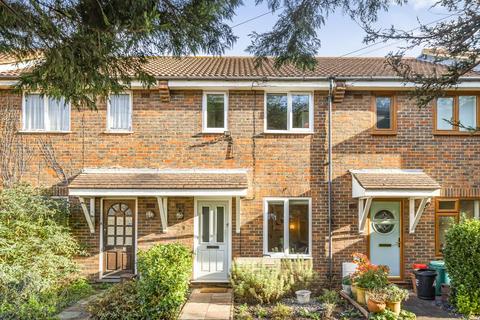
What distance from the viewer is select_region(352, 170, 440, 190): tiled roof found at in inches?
403

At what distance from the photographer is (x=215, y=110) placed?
11633 millimetres

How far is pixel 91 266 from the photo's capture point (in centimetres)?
1133

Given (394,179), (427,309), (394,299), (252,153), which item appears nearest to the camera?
(394,299)

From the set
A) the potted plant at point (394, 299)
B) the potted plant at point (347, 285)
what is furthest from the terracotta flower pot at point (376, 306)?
the potted plant at point (347, 285)

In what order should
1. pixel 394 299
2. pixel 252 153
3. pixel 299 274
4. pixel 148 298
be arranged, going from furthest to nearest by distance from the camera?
1. pixel 252 153
2. pixel 299 274
3. pixel 394 299
4. pixel 148 298

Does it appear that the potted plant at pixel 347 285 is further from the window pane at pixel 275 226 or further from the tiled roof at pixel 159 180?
the tiled roof at pixel 159 180

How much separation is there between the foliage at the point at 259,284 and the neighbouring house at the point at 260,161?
1.49 metres

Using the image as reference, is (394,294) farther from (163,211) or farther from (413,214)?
(163,211)

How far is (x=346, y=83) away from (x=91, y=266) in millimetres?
8992

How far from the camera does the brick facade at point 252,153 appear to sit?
11336 mm

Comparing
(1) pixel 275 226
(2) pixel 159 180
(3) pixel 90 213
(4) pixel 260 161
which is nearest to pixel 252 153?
(4) pixel 260 161

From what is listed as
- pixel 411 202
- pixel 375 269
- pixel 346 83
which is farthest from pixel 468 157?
pixel 375 269

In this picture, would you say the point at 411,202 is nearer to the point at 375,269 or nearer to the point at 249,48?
the point at 375,269

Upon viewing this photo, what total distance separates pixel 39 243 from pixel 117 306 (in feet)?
12.8
